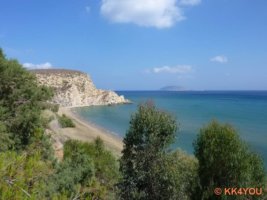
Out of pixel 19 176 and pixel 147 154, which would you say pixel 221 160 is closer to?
pixel 147 154

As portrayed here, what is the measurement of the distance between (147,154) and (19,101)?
11.2 metres

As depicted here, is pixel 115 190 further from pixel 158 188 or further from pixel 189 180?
pixel 189 180

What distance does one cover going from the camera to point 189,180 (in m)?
18.4

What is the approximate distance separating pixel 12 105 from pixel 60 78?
11341 cm

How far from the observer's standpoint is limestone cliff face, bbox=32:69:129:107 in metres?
130

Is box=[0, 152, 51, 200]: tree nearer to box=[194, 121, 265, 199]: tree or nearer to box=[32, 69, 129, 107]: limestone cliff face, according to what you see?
box=[194, 121, 265, 199]: tree

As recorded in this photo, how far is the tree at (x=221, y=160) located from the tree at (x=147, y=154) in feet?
5.30

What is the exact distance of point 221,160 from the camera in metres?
17.3

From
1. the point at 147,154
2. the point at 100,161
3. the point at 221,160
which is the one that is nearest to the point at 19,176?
the point at 147,154

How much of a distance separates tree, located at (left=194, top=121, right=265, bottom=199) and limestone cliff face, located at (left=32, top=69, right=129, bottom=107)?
109m

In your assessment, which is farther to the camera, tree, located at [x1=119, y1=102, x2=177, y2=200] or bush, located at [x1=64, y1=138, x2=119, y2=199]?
bush, located at [x1=64, y1=138, x2=119, y2=199]

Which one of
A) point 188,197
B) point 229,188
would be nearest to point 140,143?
point 188,197

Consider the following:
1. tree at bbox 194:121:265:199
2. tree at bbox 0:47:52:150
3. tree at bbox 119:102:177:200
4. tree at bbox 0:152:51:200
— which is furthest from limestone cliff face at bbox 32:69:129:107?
tree at bbox 0:152:51:200

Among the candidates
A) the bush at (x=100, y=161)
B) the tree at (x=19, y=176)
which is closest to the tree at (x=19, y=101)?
the bush at (x=100, y=161)
